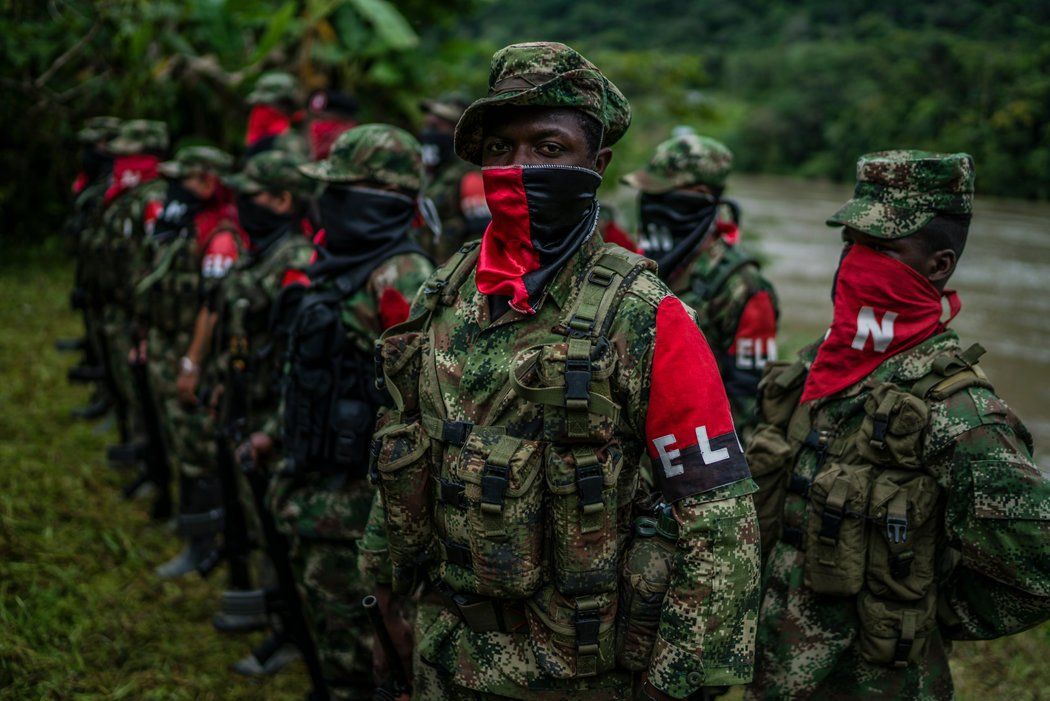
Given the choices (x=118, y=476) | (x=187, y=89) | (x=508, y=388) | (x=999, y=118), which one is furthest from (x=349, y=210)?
(x=999, y=118)

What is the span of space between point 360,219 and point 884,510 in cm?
212

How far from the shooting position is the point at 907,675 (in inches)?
91.4

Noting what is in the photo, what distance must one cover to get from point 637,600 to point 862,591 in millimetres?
875

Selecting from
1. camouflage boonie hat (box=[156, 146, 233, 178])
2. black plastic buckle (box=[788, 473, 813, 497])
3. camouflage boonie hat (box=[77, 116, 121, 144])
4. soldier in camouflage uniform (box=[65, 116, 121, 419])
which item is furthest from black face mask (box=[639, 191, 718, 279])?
camouflage boonie hat (box=[77, 116, 121, 144])

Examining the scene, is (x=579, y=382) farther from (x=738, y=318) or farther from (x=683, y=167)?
(x=683, y=167)

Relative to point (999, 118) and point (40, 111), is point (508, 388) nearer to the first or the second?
point (40, 111)

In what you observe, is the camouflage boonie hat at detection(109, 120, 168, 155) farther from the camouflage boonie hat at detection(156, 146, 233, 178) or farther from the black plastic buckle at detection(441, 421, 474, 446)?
the black plastic buckle at detection(441, 421, 474, 446)

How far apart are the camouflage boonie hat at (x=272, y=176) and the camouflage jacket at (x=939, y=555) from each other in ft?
9.28

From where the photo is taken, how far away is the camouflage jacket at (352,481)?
3.05 meters

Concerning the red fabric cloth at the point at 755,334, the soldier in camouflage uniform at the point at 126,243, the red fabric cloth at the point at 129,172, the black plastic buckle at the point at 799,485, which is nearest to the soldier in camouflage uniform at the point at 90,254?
the soldier in camouflage uniform at the point at 126,243

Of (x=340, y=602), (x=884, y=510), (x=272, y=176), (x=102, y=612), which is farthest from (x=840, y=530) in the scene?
(x=102, y=612)

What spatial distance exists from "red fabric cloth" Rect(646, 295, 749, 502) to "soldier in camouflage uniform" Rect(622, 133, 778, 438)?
1.80 m

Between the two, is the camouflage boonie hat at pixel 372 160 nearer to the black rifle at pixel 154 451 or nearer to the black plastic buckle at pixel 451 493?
the black plastic buckle at pixel 451 493

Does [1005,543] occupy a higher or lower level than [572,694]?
higher
